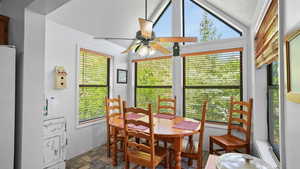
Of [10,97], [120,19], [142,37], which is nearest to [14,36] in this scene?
[10,97]

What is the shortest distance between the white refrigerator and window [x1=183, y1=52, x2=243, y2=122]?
2876 mm

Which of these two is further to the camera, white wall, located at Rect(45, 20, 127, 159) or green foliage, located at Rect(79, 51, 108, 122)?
green foliage, located at Rect(79, 51, 108, 122)

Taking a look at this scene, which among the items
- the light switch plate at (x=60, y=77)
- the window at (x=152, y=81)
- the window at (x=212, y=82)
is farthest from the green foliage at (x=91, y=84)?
the window at (x=212, y=82)

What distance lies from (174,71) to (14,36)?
2.76m

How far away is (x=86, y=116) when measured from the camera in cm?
303

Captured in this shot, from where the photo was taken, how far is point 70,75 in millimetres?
2668

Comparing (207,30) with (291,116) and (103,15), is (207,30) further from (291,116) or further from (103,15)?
(291,116)

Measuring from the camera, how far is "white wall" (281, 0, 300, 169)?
0.74 meters

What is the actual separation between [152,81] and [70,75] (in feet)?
6.43

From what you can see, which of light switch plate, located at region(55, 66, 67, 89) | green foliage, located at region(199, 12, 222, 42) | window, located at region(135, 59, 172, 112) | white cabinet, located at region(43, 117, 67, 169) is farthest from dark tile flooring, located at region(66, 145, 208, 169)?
green foliage, located at region(199, 12, 222, 42)

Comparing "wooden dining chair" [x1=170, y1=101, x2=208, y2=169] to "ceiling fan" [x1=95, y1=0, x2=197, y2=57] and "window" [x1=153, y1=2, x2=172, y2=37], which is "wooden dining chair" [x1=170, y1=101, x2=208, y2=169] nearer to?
"ceiling fan" [x1=95, y1=0, x2=197, y2=57]

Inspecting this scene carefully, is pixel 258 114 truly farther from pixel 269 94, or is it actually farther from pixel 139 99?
pixel 139 99

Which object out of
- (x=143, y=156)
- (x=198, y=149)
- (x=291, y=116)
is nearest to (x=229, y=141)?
(x=198, y=149)

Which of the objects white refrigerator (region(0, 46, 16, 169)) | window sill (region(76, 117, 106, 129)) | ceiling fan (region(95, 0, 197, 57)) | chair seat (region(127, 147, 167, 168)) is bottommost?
chair seat (region(127, 147, 167, 168))
